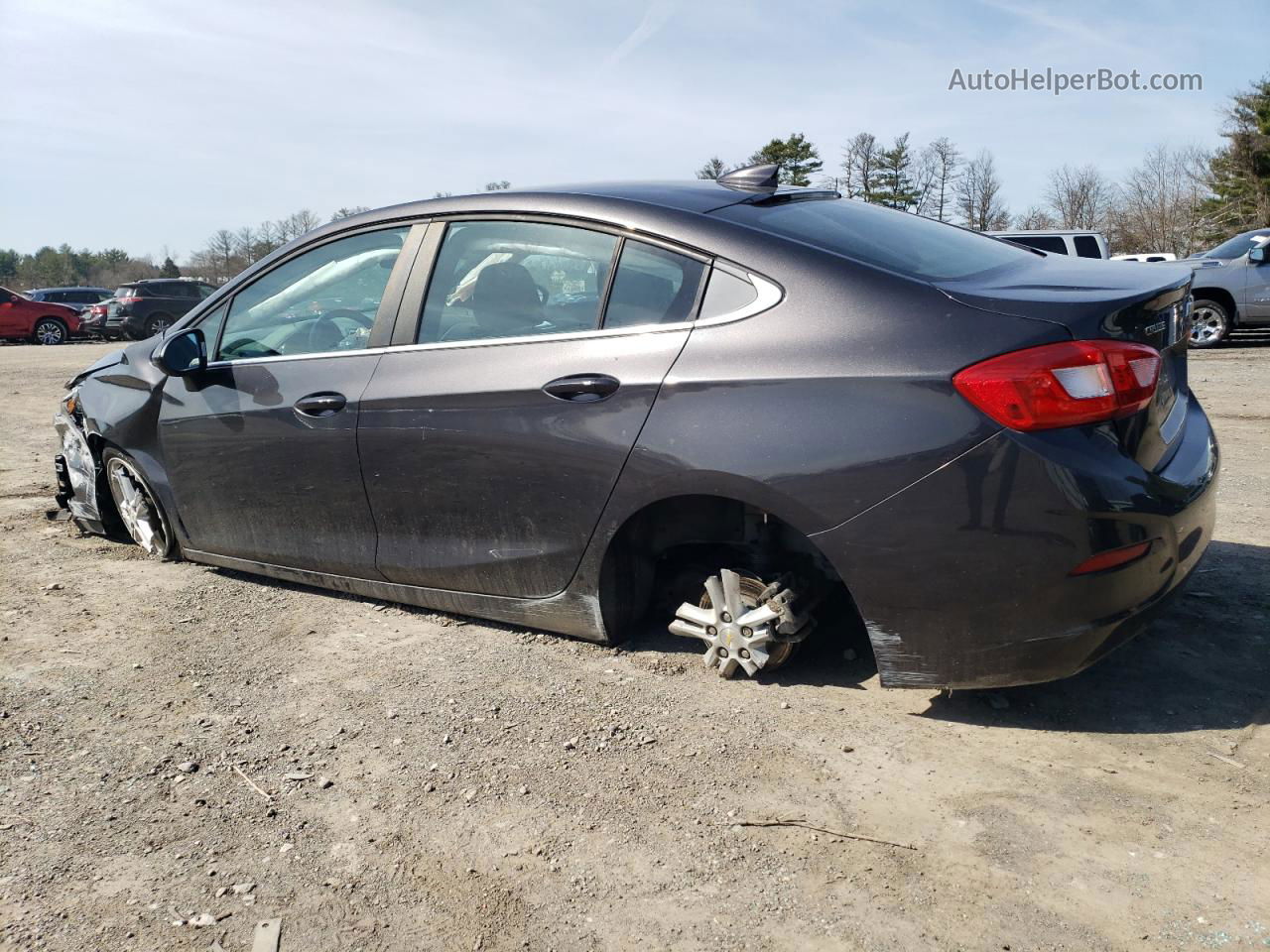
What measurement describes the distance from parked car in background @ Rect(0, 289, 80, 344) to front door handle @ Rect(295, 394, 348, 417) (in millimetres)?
27831

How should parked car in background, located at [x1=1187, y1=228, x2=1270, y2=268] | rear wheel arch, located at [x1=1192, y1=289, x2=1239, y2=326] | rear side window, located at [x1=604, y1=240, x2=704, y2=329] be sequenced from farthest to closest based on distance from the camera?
rear wheel arch, located at [x1=1192, y1=289, x2=1239, y2=326]
parked car in background, located at [x1=1187, y1=228, x2=1270, y2=268]
rear side window, located at [x1=604, y1=240, x2=704, y2=329]

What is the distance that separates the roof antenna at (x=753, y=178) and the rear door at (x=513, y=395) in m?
0.64

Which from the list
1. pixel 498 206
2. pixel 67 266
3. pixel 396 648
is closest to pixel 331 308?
pixel 498 206

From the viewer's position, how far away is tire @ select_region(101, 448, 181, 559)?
185 inches

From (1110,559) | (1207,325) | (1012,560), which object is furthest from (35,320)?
(1110,559)

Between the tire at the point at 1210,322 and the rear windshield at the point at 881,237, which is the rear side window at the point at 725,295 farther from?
the tire at the point at 1210,322

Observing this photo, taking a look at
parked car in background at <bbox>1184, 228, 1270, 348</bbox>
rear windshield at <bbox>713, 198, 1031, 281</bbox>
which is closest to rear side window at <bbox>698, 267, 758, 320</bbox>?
rear windshield at <bbox>713, 198, 1031, 281</bbox>

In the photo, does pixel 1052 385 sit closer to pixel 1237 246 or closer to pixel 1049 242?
pixel 1237 246

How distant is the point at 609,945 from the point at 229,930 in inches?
32.2

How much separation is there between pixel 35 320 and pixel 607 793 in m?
29.9

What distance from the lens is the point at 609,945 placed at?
211cm

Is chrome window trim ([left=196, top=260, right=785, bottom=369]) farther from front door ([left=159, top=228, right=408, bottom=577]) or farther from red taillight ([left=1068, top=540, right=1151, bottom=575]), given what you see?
red taillight ([left=1068, top=540, right=1151, bottom=575])

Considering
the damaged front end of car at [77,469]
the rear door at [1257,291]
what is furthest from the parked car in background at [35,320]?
the rear door at [1257,291]

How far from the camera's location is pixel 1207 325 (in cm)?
1412
